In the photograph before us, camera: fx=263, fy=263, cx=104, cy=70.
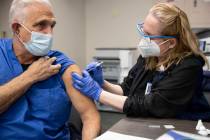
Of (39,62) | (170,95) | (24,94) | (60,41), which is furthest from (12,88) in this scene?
(60,41)

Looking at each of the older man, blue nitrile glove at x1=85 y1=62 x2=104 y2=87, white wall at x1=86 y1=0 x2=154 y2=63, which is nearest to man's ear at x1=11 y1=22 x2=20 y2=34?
the older man

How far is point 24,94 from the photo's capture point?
1.30 metres

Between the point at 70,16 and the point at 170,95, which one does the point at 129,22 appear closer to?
the point at 70,16

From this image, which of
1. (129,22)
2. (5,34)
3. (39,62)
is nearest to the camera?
(39,62)

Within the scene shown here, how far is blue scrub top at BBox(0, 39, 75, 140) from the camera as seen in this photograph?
1.26 m

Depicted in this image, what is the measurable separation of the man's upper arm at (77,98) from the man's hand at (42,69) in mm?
63

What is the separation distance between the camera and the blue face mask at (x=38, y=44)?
4.54 feet

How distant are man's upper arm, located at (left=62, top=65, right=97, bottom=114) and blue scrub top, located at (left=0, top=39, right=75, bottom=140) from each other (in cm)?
2

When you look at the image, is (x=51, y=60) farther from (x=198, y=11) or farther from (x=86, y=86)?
(x=198, y=11)

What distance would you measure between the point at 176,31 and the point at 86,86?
626 mm

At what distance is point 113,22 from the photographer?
13.9 feet

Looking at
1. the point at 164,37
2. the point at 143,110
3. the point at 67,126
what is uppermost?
the point at 164,37

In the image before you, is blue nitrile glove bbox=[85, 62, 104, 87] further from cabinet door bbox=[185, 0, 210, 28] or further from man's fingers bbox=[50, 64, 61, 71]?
cabinet door bbox=[185, 0, 210, 28]

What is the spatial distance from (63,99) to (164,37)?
687 millimetres
